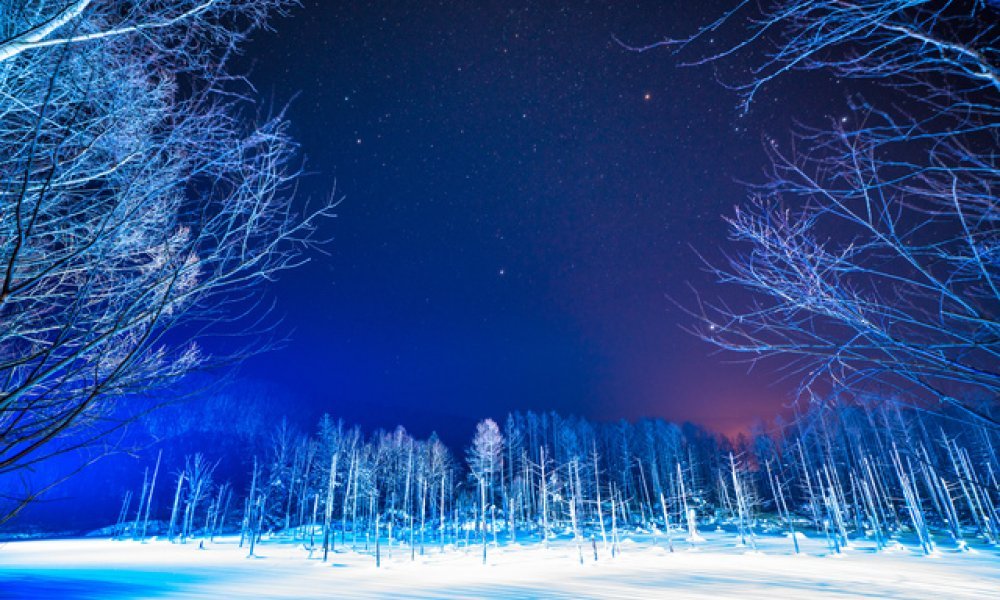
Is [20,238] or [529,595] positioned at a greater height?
[20,238]

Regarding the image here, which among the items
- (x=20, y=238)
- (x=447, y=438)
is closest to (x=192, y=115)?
(x=20, y=238)

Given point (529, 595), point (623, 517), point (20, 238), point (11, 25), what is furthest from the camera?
Result: point (623, 517)

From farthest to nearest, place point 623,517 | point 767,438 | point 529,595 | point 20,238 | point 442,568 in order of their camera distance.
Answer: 1. point 767,438
2. point 623,517
3. point 442,568
4. point 529,595
5. point 20,238

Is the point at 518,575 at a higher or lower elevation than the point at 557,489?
lower

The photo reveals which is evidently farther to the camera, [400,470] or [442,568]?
[400,470]

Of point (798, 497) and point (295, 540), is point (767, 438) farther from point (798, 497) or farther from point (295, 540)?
point (295, 540)

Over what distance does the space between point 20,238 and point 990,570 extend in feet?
88.8

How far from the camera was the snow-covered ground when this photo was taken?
40.1 feet

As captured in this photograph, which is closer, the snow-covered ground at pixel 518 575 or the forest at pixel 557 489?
the snow-covered ground at pixel 518 575

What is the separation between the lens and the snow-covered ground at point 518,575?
12219 millimetres

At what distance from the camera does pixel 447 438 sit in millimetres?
69125

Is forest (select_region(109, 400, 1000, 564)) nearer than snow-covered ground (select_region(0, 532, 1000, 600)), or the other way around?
snow-covered ground (select_region(0, 532, 1000, 600))

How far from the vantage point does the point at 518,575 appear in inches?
651

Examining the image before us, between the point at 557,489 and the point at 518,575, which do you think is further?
the point at 557,489
